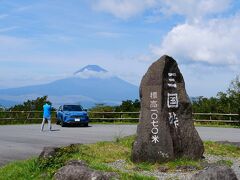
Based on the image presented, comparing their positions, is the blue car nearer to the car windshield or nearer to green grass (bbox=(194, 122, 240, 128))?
the car windshield

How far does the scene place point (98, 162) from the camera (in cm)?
1273

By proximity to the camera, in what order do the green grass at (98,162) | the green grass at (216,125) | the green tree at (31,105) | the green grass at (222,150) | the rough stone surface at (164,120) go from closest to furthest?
the green grass at (98,162) → the rough stone surface at (164,120) → the green grass at (222,150) → the green grass at (216,125) → the green tree at (31,105)

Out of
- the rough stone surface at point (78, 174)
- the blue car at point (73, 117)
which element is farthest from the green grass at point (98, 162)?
the blue car at point (73, 117)

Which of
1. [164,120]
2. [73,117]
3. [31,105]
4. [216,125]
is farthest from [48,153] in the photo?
[31,105]

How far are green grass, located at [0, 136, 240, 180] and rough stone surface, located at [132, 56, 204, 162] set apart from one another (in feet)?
0.97

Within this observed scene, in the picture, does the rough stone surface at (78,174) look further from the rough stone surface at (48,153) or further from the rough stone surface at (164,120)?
the rough stone surface at (164,120)

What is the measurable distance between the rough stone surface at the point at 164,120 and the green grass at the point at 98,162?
0.30 m

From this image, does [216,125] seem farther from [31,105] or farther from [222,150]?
[222,150]

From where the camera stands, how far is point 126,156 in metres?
13.9

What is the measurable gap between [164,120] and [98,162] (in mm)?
1992

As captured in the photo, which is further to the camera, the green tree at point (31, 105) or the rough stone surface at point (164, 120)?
the green tree at point (31, 105)

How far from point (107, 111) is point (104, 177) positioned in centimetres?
3254

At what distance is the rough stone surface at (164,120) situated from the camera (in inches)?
507

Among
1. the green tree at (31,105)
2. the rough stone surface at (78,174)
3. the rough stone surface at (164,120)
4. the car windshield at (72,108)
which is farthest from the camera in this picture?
the green tree at (31,105)
